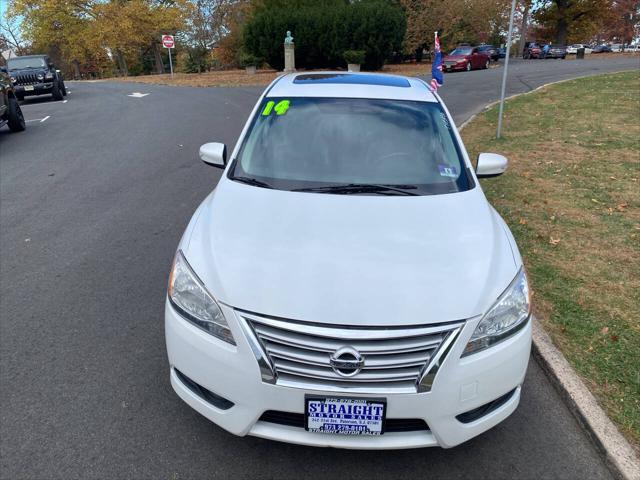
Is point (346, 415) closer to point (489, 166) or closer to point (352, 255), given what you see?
point (352, 255)

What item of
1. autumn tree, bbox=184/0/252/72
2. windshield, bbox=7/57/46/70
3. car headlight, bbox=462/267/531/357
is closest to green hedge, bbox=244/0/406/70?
autumn tree, bbox=184/0/252/72

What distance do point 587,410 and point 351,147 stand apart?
7.26ft

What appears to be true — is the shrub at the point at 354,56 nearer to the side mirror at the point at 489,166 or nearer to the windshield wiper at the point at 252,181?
the side mirror at the point at 489,166

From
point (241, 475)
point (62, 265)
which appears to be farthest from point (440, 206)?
point (62, 265)

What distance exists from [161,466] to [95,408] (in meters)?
0.67

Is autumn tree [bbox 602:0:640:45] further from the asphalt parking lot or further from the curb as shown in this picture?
the curb

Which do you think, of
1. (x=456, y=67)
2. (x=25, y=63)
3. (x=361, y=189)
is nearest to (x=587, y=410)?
(x=361, y=189)

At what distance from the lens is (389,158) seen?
3453 mm

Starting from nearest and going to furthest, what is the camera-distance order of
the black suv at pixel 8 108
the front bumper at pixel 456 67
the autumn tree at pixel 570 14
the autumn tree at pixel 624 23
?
the black suv at pixel 8 108 < the front bumper at pixel 456 67 < the autumn tree at pixel 570 14 < the autumn tree at pixel 624 23

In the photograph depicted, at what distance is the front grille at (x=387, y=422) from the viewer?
224 cm

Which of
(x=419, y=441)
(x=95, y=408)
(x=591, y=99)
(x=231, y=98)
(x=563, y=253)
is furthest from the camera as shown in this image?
(x=231, y=98)

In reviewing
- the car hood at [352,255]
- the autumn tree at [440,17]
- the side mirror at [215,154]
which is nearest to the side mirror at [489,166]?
the car hood at [352,255]

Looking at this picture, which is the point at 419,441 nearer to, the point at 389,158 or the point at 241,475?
the point at 241,475

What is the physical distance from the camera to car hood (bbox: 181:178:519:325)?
2.27 m
